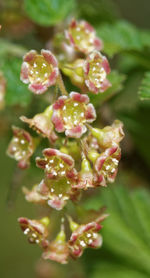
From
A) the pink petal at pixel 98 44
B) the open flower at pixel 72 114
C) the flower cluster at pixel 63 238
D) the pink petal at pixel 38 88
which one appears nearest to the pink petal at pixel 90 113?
the open flower at pixel 72 114

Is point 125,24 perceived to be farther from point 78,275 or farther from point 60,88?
point 78,275

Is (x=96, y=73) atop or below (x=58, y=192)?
atop

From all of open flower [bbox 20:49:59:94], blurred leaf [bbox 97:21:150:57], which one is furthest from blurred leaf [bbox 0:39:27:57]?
open flower [bbox 20:49:59:94]

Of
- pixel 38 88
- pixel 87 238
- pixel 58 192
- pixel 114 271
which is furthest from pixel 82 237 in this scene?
pixel 114 271

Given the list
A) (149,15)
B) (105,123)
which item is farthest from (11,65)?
(149,15)

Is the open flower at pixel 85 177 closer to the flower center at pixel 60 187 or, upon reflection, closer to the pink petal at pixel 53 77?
the flower center at pixel 60 187

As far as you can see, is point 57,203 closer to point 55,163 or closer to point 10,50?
point 55,163
